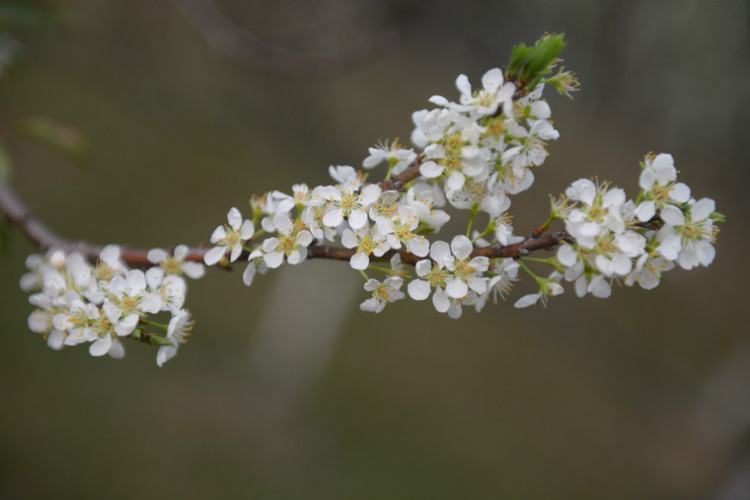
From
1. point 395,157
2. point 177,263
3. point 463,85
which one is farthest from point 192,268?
point 463,85

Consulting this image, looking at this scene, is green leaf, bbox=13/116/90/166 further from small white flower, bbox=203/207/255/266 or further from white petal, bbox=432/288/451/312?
white petal, bbox=432/288/451/312

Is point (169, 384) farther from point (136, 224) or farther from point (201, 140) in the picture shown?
point (201, 140)

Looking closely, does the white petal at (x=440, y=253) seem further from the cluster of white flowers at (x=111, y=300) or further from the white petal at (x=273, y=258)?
the cluster of white flowers at (x=111, y=300)

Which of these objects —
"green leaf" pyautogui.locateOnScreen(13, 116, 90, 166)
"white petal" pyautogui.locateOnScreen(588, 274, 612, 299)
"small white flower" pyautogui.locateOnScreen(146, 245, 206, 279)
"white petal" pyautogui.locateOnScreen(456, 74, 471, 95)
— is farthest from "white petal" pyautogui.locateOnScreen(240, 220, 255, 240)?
"green leaf" pyautogui.locateOnScreen(13, 116, 90, 166)

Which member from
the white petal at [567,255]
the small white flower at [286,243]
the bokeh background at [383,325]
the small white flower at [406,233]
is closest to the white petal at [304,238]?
the small white flower at [286,243]

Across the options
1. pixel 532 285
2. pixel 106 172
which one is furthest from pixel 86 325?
pixel 106 172

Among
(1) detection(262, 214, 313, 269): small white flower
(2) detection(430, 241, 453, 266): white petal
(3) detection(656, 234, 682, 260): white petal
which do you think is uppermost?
(3) detection(656, 234, 682, 260): white petal
